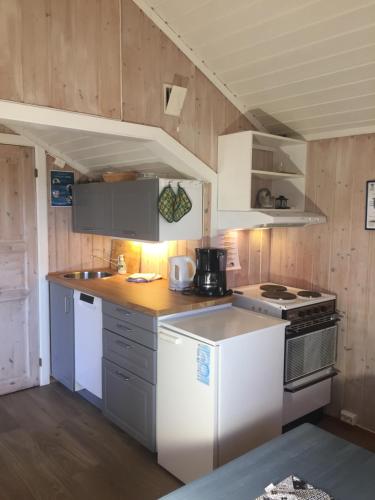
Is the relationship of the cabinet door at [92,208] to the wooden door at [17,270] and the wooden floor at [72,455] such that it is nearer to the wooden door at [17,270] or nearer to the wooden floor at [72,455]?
the wooden door at [17,270]

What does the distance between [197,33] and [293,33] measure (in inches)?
25.8

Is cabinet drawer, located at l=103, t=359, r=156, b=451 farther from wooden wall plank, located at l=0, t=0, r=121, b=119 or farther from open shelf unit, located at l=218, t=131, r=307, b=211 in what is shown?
wooden wall plank, located at l=0, t=0, r=121, b=119

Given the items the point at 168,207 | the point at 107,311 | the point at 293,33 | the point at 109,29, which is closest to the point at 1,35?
the point at 109,29

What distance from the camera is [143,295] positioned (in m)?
2.99

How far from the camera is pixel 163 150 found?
2.94 meters

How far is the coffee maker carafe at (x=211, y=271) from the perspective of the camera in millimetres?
2971

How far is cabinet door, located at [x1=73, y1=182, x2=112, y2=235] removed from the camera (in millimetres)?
3508

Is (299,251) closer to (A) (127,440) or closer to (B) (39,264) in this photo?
(A) (127,440)

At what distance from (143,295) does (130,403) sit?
717mm

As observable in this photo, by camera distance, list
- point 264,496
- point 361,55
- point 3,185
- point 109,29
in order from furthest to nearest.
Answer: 1. point 3,185
2. point 109,29
3. point 361,55
4. point 264,496

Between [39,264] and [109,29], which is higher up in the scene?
[109,29]

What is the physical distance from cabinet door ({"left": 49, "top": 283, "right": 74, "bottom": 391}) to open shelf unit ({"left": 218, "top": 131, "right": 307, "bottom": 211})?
1.49 metres

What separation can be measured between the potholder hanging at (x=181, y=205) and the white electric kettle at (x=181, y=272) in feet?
1.02

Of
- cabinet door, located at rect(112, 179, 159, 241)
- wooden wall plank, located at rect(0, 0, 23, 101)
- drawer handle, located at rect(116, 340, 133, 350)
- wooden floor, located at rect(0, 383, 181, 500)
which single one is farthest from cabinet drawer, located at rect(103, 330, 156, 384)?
wooden wall plank, located at rect(0, 0, 23, 101)
